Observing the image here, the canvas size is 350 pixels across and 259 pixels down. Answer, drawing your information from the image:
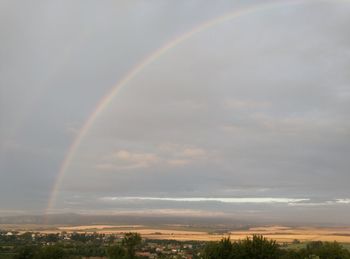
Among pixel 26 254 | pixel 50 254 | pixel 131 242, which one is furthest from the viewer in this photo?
pixel 26 254

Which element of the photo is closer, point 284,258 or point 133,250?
point 284,258

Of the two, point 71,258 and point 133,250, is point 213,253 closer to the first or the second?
point 133,250

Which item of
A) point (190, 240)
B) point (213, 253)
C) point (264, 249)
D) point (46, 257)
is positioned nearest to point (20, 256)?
point (46, 257)

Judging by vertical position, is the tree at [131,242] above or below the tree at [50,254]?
above

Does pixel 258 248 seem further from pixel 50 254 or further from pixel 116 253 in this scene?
pixel 50 254

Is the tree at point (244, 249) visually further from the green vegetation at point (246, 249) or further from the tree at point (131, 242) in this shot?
the tree at point (131, 242)

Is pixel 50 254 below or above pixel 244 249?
below

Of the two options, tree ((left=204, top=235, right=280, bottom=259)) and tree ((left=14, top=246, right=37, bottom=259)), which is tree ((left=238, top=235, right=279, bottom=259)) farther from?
tree ((left=14, top=246, right=37, bottom=259))

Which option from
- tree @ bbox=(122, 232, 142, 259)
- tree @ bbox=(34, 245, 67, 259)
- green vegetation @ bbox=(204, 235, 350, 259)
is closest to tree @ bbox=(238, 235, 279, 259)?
green vegetation @ bbox=(204, 235, 350, 259)

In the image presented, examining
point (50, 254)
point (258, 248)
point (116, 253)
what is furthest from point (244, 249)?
point (50, 254)

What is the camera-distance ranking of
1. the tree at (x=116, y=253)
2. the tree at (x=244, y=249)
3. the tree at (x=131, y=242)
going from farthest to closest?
1. the tree at (x=131, y=242)
2. the tree at (x=116, y=253)
3. the tree at (x=244, y=249)

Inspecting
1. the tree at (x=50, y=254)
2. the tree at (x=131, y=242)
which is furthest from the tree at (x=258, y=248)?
the tree at (x=50, y=254)
